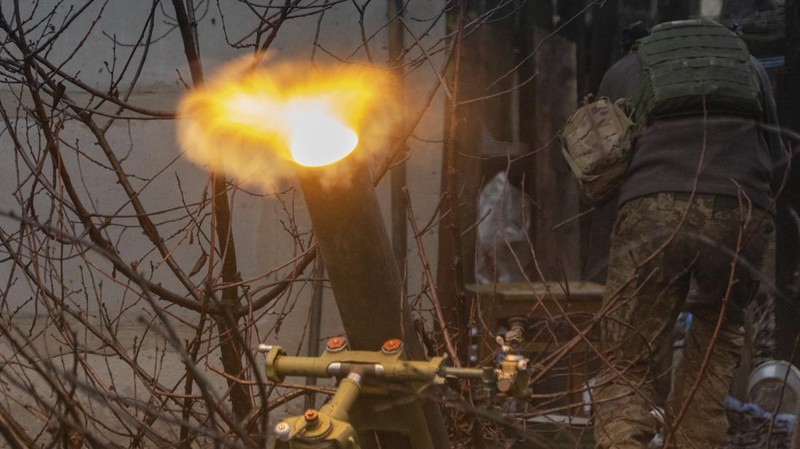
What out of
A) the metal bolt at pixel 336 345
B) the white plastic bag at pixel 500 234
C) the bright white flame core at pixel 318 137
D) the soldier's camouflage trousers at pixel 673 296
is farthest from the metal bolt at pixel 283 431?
the white plastic bag at pixel 500 234

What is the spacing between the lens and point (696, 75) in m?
3.41

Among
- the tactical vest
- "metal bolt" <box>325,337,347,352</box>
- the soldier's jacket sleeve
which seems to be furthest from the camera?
the soldier's jacket sleeve

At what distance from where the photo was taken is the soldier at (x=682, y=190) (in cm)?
341

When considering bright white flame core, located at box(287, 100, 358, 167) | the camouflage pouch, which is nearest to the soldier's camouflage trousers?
the camouflage pouch

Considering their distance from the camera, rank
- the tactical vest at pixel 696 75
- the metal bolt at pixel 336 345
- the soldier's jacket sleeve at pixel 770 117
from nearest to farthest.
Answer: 1. the metal bolt at pixel 336 345
2. the tactical vest at pixel 696 75
3. the soldier's jacket sleeve at pixel 770 117

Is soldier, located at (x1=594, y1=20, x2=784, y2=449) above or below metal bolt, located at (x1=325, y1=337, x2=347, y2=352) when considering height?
above

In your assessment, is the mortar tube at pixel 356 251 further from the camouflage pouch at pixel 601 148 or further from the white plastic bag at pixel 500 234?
the white plastic bag at pixel 500 234

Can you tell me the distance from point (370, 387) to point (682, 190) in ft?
7.61

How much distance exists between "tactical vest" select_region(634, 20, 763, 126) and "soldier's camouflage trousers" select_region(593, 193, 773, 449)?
38 cm

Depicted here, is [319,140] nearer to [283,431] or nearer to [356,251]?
[356,251]

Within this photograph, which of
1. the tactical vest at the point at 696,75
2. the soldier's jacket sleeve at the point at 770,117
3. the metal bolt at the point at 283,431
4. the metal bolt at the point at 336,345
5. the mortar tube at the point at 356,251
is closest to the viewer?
the metal bolt at the point at 283,431

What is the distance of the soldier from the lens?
11.2 feet

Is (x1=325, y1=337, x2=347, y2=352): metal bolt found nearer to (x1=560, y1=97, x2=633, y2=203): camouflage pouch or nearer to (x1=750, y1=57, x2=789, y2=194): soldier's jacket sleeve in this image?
(x1=560, y1=97, x2=633, y2=203): camouflage pouch

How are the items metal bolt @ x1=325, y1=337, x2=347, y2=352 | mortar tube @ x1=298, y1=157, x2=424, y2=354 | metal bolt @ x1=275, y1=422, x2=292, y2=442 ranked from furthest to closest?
metal bolt @ x1=325, y1=337, x2=347, y2=352 < mortar tube @ x1=298, y1=157, x2=424, y2=354 < metal bolt @ x1=275, y1=422, x2=292, y2=442
